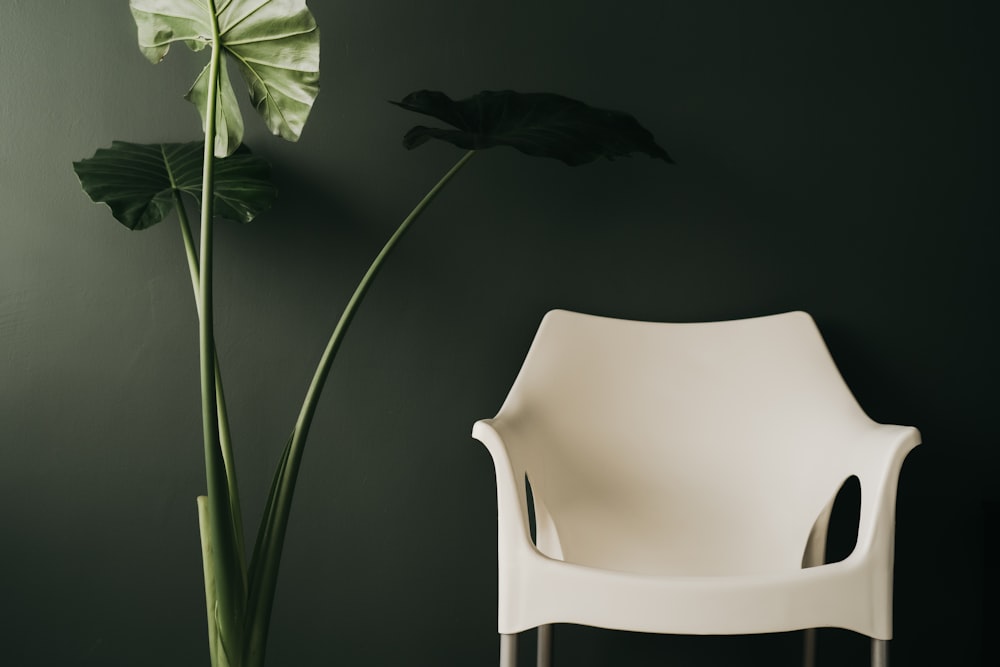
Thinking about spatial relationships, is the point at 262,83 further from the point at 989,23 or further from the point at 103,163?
the point at 989,23

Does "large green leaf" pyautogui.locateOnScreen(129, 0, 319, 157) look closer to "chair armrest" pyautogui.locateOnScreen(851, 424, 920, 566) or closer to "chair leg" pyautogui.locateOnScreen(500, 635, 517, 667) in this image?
"chair leg" pyautogui.locateOnScreen(500, 635, 517, 667)

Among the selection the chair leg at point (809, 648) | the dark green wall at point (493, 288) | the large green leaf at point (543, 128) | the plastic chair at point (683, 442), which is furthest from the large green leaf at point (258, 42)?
the chair leg at point (809, 648)

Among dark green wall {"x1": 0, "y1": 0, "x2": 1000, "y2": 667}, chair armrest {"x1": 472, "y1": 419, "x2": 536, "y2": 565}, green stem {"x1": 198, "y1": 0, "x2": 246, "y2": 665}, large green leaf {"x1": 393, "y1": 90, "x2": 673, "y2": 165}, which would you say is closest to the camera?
chair armrest {"x1": 472, "y1": 419, "x2": 536, "y2": 565}

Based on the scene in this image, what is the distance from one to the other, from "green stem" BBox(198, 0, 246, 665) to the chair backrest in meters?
0.46

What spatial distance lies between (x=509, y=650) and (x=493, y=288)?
29.7 inches

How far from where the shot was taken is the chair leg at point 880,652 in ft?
3.64

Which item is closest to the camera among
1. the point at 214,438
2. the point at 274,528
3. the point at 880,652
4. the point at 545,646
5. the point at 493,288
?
the point at 880,652

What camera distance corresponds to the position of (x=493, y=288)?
168cm

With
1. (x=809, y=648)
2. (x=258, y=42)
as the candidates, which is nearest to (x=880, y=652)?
(x=809, y=648)

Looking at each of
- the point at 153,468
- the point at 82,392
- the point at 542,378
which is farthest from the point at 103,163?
the point at 542,378

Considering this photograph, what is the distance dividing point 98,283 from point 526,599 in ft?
3.54

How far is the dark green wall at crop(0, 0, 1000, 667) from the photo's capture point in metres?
1.66

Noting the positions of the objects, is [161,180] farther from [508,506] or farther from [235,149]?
[508,506]

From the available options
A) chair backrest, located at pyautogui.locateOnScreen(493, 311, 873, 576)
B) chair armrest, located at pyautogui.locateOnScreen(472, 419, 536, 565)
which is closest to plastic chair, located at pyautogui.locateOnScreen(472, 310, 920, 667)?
chair backrest, located at pyautogui.locateOnScreen(493, 311, 873, 576)
